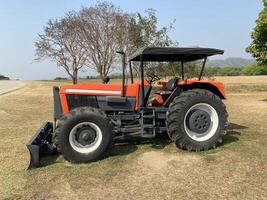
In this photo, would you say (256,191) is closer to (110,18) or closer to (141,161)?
(141,161)

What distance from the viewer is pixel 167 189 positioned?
17.5 ft

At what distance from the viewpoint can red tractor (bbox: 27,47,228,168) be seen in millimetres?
7180

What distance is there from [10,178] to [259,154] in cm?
445

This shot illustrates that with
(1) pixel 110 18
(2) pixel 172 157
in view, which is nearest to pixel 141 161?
(2) pixel 172 157

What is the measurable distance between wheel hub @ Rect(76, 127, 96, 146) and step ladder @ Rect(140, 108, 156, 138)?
1.09 m

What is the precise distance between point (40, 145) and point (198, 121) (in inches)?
123

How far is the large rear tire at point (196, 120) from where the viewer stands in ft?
23.9

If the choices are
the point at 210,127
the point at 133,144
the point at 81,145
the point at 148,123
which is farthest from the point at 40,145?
the point at 210,127

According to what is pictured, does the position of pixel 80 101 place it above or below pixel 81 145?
above

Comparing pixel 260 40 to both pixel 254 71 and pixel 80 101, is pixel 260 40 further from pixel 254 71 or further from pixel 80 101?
pixel 254 71

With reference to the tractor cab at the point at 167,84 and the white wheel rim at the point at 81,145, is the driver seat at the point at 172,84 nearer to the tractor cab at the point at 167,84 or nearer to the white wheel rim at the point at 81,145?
the tractor cab at the point at 167,84

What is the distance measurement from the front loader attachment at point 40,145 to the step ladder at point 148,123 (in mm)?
1787

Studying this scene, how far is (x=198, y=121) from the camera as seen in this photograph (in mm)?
7535

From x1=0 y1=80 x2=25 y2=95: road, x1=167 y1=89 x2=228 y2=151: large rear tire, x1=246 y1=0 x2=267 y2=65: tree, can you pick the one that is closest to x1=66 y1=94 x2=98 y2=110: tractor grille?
x1=167 y1=89 x2=228 y2=151: large rear tire
